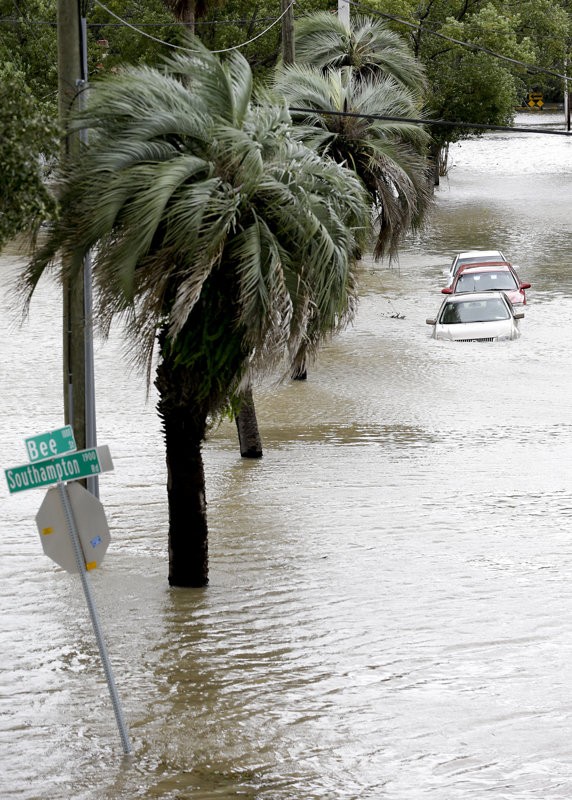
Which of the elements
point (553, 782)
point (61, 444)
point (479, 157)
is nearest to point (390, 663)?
point (553, 782)

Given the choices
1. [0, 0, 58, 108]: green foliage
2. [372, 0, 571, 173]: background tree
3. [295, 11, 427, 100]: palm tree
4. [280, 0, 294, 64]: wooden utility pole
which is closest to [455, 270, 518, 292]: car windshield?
[295, 11, 427, 100]: palm tree

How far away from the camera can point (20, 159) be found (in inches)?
390

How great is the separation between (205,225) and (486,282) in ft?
73.4

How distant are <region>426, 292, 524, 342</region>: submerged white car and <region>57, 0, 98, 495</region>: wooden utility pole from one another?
15425 millimetres

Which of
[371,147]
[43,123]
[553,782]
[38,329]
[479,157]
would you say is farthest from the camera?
[479,157]

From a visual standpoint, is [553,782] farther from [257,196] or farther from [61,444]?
[257,196]

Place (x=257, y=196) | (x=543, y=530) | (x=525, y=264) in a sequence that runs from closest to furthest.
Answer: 1. (x=257, y=196)
2. (x=543, y=530)
3. (x=525, y=264)

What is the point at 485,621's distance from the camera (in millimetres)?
11320

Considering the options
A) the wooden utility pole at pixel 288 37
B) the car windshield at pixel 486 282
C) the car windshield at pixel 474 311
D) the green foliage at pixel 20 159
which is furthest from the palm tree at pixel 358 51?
the green foliage at pixel 20 159

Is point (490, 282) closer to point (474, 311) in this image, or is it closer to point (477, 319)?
point (474, 311)

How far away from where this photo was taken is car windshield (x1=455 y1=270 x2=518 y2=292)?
105 ft

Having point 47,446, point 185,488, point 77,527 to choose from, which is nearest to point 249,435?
point 185,488

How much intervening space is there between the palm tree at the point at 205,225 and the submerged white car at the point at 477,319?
16787 millimetres

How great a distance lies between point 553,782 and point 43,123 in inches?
241
